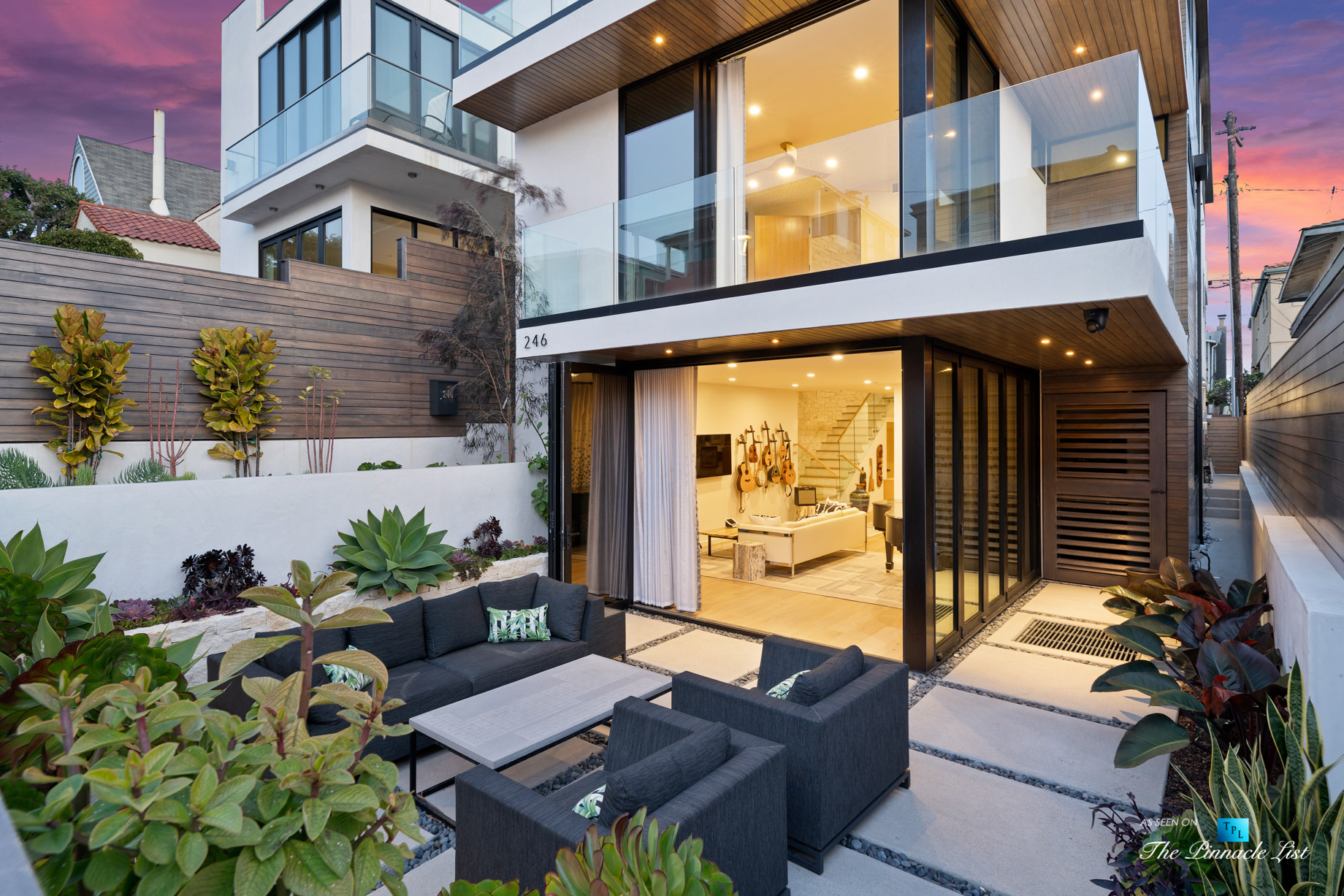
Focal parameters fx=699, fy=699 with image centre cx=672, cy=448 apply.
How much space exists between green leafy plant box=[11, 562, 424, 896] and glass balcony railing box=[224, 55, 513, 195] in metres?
10.6

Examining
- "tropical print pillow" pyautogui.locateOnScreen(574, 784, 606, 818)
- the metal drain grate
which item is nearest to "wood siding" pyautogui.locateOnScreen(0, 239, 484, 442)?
"tropical print pillow" pyautogui.locateOnScreen(574, 784, 606, 818)

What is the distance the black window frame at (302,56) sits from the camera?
10617 mm

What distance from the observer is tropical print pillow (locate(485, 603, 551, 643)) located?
5.24m

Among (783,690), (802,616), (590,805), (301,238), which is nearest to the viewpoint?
(590,805)

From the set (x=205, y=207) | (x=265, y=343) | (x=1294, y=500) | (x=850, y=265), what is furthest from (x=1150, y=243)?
(x=205, y=207)

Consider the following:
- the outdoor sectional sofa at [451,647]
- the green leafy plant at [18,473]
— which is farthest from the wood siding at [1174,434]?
the green leafy plant at [18,473]

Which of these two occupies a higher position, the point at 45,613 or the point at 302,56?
the point at 302,56

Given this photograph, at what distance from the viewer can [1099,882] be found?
2.21 metres

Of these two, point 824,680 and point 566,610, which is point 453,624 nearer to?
point 566,610

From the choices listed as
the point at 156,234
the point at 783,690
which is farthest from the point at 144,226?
the point at 783,690

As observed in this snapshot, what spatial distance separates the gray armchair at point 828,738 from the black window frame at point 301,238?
9461 mm

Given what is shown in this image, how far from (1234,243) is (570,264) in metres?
18.8

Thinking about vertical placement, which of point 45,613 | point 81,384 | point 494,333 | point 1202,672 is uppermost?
point 494,333

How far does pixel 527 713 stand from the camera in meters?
3.86
